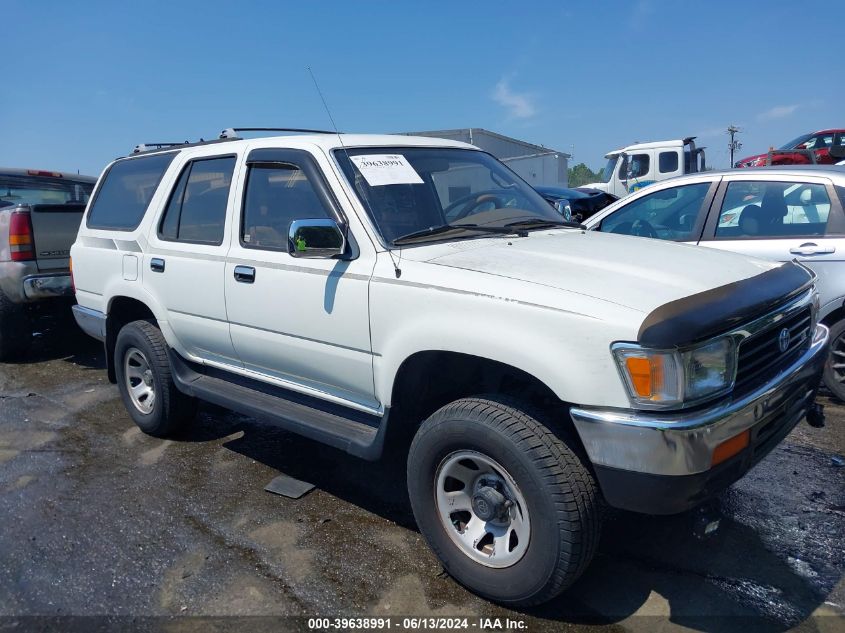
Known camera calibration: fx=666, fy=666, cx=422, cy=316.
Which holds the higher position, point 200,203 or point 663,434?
point 200,203

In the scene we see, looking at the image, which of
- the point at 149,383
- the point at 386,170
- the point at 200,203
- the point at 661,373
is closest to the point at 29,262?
the point at 149,383

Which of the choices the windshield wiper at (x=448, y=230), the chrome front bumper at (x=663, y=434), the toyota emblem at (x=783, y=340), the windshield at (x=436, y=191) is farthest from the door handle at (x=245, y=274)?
the toyota emblem at (x=783, y=340)

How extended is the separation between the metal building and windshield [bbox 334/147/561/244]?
17.6 metres

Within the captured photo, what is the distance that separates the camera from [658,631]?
2607 mm

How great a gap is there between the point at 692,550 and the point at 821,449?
172 cm

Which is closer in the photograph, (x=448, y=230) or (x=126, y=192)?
(x=448, y=230)

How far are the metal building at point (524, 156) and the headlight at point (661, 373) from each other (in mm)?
19498

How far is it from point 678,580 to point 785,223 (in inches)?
121

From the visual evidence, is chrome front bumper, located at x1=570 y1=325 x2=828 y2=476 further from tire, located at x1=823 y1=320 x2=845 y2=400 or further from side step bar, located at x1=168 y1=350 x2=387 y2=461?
tire, located at x1=823 y1=320 x2=845 y2=400

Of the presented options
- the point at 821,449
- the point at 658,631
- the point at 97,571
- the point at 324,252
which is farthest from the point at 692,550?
the point at 97,571

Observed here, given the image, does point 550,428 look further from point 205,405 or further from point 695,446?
point 205,405

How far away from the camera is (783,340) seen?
9.24ft

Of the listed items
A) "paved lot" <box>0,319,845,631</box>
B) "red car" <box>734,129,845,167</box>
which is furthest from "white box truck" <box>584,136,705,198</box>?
"paved lot" <box>0,319,845,631</box>

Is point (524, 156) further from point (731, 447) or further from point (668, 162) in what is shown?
point (731, 447)
